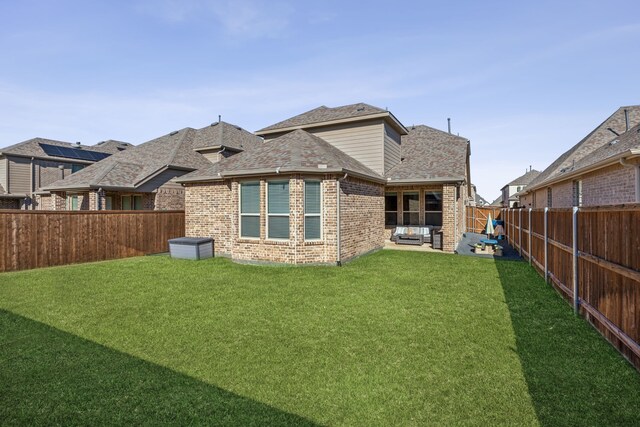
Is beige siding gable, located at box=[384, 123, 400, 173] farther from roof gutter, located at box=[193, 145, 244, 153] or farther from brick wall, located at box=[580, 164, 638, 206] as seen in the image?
roof gutter, located at box=[193, 145, 244, 153]

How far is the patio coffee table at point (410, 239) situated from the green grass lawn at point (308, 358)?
7380 mm

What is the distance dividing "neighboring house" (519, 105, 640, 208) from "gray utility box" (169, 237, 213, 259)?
13676 mm

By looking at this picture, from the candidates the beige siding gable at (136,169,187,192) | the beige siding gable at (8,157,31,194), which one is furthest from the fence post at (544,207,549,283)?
the beige siding gable at (8,157,31,194)

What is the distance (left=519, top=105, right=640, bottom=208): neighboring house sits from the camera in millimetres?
8969

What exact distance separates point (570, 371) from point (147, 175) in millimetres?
20196

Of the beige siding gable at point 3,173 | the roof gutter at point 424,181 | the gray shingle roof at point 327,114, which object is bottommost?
the roof gutter at point 424,181

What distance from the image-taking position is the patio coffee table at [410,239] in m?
15.5

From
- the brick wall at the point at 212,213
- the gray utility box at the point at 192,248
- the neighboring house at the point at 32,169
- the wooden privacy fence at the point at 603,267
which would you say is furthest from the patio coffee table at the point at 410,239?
the neighboring house at the point at 32,169

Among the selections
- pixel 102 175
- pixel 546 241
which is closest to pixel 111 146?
pixel 102 175

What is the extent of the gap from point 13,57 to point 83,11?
3999mm

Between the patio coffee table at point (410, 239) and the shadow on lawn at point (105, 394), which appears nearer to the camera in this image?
the shadow on lawn at point (105, 394)

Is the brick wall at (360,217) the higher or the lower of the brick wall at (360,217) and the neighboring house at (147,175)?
the lower

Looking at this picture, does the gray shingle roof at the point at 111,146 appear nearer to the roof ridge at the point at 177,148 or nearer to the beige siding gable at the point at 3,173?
the beige siding gable at the point at 3,173

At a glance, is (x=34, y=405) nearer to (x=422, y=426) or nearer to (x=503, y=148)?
(x=422, y=426)
